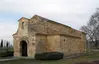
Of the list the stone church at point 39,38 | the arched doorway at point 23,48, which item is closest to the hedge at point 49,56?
the stone church at point 39,38

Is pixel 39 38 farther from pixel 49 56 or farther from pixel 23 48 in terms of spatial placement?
pixel 49 56

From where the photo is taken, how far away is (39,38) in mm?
30969

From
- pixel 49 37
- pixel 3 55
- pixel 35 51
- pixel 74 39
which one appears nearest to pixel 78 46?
pixel 74 39

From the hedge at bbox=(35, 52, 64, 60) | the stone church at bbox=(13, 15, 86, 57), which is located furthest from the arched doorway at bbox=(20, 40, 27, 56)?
the hedge at bbox=(35, 52, 64, 60)

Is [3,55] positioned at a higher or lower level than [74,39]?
lower

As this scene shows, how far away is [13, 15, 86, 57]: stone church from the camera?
30.5 meters

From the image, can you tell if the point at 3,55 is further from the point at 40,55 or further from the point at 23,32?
the point at 40,55

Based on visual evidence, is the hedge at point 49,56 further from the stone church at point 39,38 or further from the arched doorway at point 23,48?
the arched doorway at point 23,48

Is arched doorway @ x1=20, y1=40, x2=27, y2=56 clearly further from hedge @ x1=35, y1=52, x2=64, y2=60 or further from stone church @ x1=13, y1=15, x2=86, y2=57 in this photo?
hedge @ x1=35, y1=52, x2=64, y2=60

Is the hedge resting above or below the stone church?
below

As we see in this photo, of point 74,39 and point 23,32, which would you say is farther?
point 74,39

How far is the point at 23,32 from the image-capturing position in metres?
32.3

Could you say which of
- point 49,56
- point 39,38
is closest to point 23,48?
point 39,38

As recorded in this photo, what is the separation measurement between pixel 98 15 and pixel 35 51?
24.0 metres
